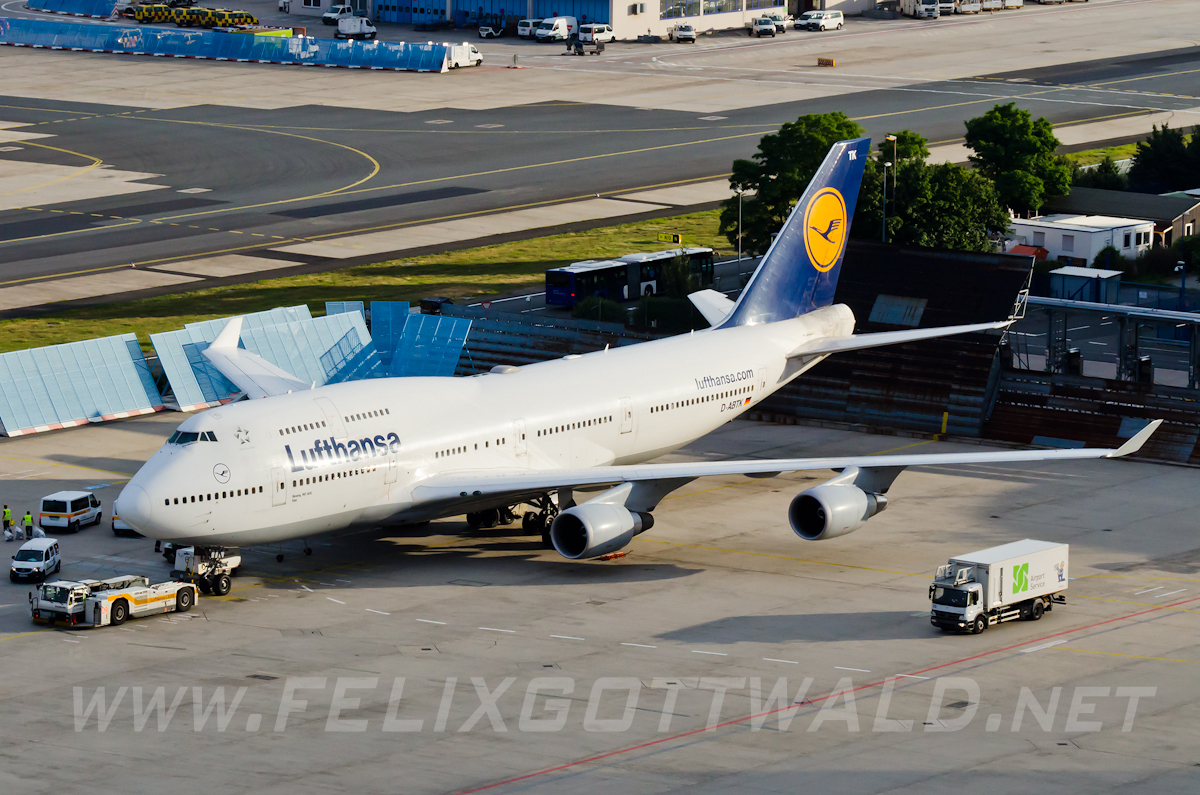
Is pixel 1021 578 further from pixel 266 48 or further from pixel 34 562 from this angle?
pixel 266 48

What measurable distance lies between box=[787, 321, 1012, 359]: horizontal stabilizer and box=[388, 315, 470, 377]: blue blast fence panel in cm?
1892

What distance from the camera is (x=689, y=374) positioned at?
213ft

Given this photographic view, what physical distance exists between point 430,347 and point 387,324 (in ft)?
14.3

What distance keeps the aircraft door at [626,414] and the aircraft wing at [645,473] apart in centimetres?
444

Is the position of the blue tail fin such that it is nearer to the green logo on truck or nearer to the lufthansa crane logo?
the lufthansa crane logo

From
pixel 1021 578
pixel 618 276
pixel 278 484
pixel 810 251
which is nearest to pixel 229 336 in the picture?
pixel 278 484

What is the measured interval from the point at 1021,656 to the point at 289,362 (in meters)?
44.3

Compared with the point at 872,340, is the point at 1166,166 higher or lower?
higher

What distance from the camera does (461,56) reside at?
183 m

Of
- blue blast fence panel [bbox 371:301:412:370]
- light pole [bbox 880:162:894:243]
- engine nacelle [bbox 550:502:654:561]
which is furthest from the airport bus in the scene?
engine nacelle [bbox 550:502:654:561]

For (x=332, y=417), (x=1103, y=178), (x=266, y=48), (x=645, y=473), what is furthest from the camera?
(x=266, y=48)

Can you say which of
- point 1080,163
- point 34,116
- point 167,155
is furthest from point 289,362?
point 34,116

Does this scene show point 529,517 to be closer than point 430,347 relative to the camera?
Yes

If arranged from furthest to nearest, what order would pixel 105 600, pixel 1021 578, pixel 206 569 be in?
pixel 206 569 < pixel 105 600 < pixel 1021 578
